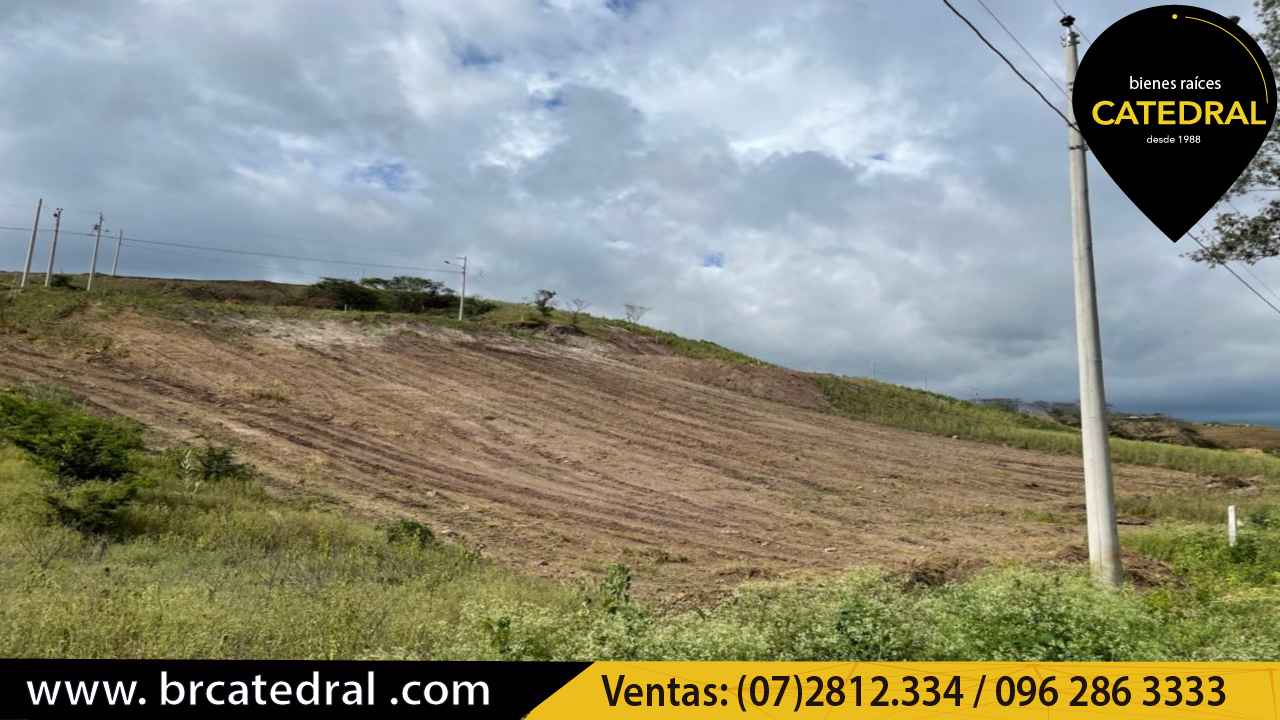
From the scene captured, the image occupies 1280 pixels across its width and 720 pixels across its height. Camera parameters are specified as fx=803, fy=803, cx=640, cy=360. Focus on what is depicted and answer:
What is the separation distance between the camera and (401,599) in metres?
8.46

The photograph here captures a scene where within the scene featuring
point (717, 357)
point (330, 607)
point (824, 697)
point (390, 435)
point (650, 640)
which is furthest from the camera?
point (717, 357)

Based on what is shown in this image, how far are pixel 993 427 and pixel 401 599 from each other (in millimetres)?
29071

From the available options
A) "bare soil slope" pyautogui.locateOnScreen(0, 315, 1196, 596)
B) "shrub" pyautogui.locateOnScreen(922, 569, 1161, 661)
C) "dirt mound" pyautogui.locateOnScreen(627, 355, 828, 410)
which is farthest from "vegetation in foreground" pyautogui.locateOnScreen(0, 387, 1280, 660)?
"dirt mound" pyautogui.locateOnScreen(627, 355, 828, 410)

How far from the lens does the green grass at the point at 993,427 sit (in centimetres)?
2761

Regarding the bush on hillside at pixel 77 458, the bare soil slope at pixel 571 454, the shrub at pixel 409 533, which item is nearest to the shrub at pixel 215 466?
the bare soil slope at pixel 571 454

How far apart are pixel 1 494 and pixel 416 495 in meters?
6.55

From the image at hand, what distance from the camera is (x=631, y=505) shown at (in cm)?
1688

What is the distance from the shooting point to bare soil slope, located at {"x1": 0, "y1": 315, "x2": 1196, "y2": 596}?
1457 centimetres

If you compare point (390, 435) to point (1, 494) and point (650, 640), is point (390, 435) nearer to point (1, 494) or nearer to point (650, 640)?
point (1, 494)

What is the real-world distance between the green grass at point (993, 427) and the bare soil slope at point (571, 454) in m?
2.25

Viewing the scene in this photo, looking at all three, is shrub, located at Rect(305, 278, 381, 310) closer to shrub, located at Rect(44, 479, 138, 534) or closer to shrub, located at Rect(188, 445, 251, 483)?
shrub, located at Rect(188, 445, 251, 483)

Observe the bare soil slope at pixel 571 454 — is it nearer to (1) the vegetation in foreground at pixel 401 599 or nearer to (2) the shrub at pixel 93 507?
(1) the vegetation in foreground at pixel 401 599

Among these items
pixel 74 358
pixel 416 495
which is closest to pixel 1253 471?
pixel 416 495

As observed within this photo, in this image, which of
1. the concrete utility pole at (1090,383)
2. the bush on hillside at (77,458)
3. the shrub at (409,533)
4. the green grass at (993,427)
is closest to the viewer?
the concrete utility pole at (1090,383)
